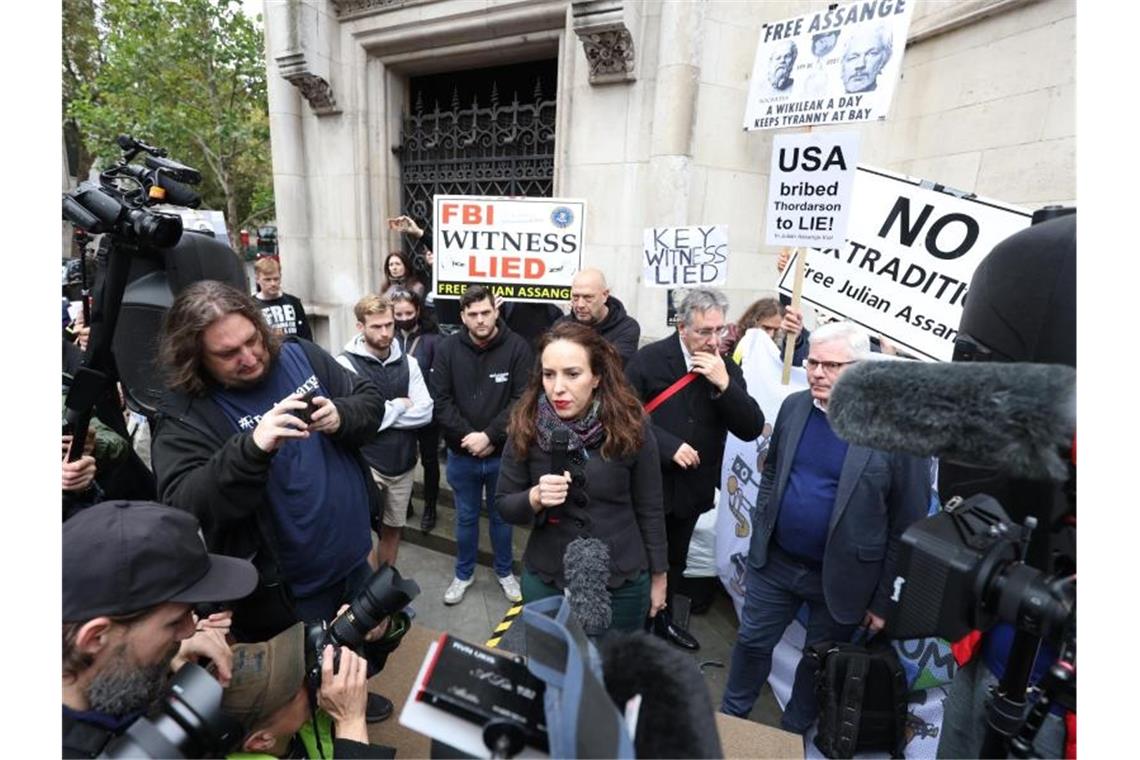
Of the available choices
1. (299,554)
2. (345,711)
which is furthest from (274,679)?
(299,554)

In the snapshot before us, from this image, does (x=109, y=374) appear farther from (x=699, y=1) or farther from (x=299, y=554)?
(x=699, y=1)

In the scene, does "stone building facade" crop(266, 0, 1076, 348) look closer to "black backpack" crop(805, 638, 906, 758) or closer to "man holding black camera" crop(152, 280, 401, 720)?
"black backpack" crop(805, 638, 906, 758)

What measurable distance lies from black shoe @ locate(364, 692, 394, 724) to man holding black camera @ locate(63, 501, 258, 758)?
1.44 feet

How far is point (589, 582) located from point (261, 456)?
1210 mm

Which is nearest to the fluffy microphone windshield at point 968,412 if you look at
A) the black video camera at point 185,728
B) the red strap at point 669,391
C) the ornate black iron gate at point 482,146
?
the black video camera at point 185,728

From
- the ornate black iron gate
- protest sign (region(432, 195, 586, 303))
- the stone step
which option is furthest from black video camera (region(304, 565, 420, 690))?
the ornate black iron gate

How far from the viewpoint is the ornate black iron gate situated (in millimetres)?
6281

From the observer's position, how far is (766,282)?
5.89m

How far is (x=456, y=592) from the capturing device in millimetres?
3877

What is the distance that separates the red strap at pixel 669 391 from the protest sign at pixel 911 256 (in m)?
1.07

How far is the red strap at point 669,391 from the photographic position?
3.03 meters

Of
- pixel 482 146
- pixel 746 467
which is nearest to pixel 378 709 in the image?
pixel 746 467

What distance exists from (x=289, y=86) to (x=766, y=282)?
620 cm

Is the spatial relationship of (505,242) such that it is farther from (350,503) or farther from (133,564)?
(133,564)
